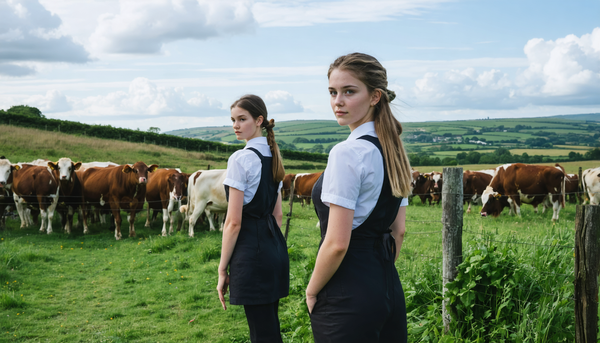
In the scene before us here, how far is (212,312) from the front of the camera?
5906mm

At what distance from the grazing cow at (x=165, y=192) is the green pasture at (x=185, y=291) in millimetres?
1637

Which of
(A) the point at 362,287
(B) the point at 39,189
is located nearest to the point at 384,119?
(A) the point at 362,287

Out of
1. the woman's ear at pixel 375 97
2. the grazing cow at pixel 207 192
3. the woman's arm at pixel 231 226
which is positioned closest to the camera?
the woman's ear at pixel 375 97

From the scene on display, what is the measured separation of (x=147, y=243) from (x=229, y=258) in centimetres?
904

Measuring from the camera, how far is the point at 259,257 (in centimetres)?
284

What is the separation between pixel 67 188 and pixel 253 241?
12216 mm

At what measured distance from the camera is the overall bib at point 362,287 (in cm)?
182

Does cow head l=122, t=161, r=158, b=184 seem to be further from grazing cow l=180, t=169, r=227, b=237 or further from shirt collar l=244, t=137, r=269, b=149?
shirt collar l=244, t=137, r=269, b=149

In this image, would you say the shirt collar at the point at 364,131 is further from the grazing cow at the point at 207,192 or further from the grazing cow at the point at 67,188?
the grazing cow at the point at 67,188

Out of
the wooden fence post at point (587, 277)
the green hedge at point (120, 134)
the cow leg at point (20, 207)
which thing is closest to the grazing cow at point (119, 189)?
the cow leg at point (20, 207)

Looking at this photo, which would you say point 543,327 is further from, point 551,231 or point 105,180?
point 105,180

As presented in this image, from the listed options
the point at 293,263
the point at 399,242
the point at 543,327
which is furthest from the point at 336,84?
the point at 293,263

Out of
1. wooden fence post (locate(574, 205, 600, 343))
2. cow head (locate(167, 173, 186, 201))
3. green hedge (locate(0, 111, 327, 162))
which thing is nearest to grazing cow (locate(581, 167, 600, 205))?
cow head (locate(167, 173, 186, 201))

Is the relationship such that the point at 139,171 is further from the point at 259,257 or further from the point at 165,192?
the point at 259,257
